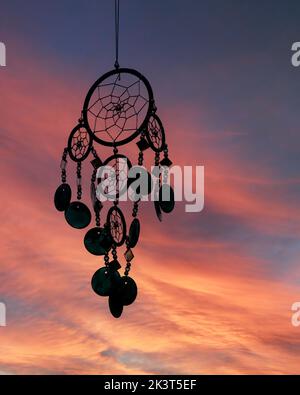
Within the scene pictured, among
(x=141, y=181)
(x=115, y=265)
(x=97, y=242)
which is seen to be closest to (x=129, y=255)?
(x=115, y=265)

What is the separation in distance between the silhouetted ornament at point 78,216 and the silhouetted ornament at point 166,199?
0.58m

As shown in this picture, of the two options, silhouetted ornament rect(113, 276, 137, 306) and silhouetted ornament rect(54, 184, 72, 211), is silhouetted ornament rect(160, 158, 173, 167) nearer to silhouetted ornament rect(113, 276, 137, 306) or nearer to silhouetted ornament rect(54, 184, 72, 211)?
silhouetted ornament rect(54, 184, 72, 211)

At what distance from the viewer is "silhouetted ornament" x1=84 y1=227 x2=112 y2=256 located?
3477mm

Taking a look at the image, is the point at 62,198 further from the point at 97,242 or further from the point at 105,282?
the point at 105,282

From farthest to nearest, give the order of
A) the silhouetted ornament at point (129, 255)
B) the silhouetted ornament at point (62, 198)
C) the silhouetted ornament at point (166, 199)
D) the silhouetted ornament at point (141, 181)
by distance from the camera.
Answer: the silhouetted ornament at point (62, 198) → the silhouetted ornament at point (129, 255) → the silhouetted ornament at point (166, 199) → the silhouetted ornament at point (141, 181)

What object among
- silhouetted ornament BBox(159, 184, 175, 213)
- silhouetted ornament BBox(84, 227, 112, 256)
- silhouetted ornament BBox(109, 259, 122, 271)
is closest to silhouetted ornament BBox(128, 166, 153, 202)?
silhouetted ornament BBox(159, 184, 175, 213)

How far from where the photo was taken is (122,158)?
3625 millimetres

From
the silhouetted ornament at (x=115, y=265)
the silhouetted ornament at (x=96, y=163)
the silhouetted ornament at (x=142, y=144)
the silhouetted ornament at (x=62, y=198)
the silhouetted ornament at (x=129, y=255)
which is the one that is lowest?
the silhouetted ornament at (x=115, y=265)

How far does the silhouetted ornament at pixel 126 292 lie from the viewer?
3389 mm

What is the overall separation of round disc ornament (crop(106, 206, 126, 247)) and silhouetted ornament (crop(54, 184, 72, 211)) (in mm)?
360

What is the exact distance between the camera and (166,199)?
345 cm

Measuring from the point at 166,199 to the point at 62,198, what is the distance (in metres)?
0.83

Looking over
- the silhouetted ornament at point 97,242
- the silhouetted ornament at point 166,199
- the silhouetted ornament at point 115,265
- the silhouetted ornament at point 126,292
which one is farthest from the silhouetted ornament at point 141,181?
the silhouetted ornament at point 126,292

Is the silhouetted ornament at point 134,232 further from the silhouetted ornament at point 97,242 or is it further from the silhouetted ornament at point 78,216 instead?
the silhouetted ornament at point 78,216
